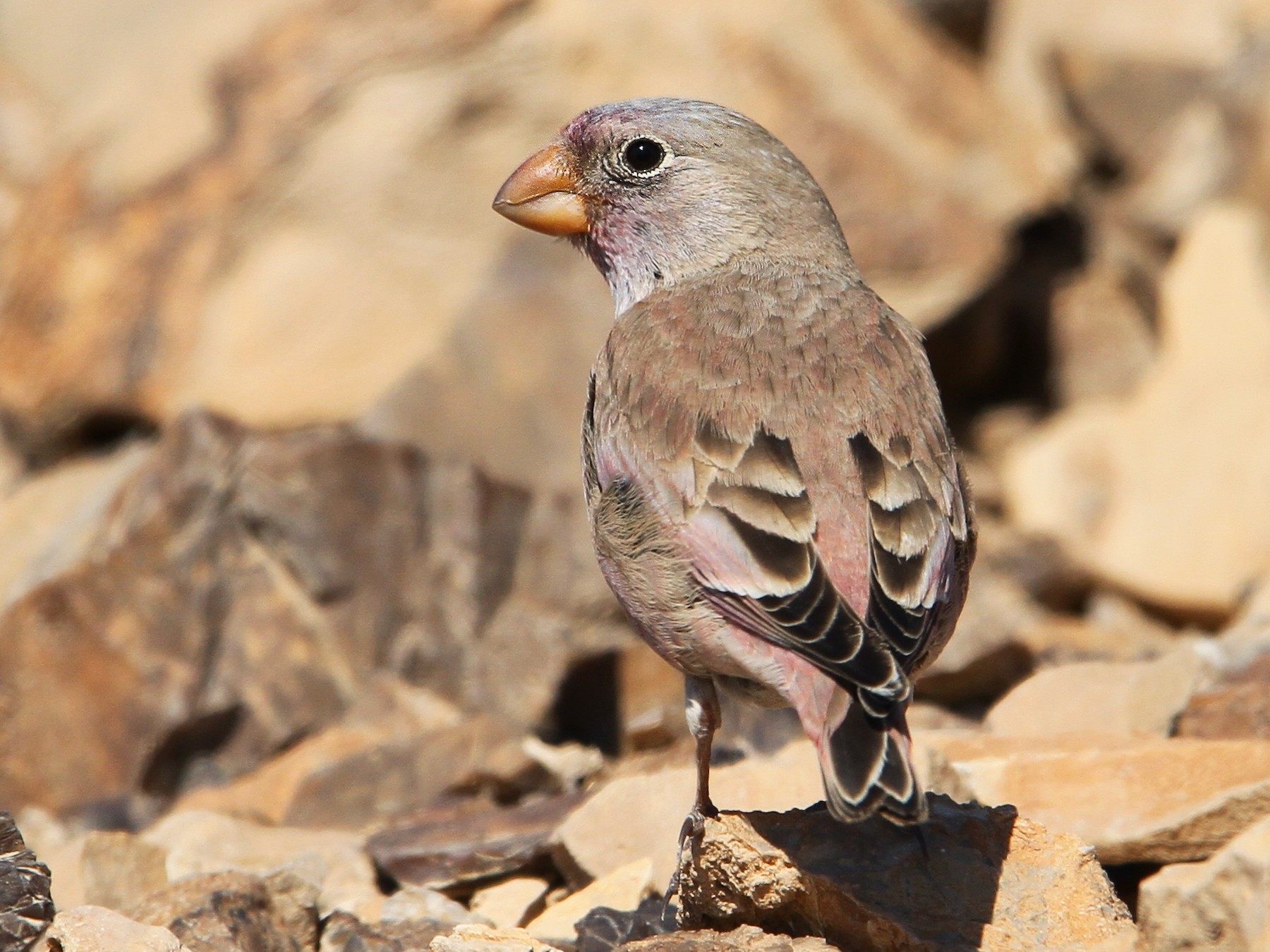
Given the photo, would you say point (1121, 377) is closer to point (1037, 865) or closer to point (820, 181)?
point (820, 181)

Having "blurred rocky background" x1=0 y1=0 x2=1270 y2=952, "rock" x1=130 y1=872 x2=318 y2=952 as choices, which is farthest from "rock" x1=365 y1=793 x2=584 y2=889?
"rock" x1=130 y1=872 x2=318 y2=952

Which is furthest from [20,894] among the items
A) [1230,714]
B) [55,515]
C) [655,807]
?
[55,515]

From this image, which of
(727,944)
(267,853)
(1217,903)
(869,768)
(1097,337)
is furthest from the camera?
(1097,337)

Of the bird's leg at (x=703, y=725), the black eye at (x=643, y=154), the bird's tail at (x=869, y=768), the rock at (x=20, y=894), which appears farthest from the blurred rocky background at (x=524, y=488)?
the black eye at (x=643, y=154)

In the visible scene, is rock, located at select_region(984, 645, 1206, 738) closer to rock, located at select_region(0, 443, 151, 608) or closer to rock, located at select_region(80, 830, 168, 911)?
rock, located at select_region(80, 830, 168, 911)

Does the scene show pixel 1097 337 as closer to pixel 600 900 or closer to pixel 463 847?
pixel 463 847

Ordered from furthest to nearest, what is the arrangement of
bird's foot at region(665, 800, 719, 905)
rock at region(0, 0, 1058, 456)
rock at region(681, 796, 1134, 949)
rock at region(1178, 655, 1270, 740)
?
rock at region(0, 0, 1058, 456) < rock at region(1178, 655, 1270, 740) < bird's foot at region(665, 800, 719, 905) < rock at region(681, 796, 1134, 949)
